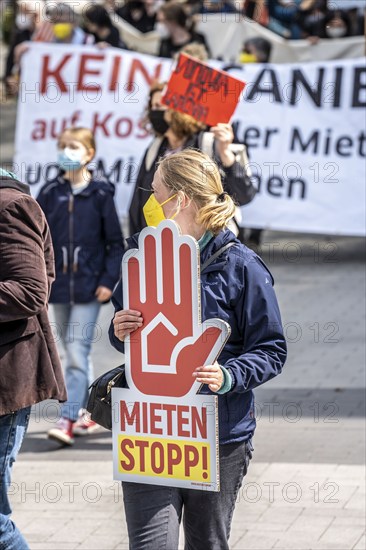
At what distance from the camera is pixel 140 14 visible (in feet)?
57.8

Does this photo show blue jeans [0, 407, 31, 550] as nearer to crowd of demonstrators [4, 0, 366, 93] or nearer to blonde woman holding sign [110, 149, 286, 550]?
blonde woman holding sign [110, 149, 286, 550]

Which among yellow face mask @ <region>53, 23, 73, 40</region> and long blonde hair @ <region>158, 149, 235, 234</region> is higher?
long blonde hair @ <region>158, 149, 235, 234</region>

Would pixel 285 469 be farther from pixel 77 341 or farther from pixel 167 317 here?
pixel 167 317

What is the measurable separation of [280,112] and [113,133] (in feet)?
5.34

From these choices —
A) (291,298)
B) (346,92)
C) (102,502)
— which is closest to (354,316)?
(291,298)

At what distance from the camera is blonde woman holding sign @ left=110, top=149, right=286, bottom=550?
362 centimetres

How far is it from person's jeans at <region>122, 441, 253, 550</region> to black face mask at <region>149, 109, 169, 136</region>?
331cm

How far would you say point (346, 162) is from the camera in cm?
1038

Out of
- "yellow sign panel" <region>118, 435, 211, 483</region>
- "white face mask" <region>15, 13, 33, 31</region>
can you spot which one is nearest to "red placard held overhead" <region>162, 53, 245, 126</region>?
"yellow sign panel" <region>118, 435, 211, 483</region>

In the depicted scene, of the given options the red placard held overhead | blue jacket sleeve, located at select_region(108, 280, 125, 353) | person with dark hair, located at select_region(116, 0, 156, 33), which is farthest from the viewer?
person with dark hair, located at select_region(116, 0, 156, 33)

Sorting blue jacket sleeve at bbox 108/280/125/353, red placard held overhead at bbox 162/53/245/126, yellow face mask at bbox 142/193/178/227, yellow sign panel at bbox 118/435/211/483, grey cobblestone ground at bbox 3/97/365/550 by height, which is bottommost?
grey cobblestone ground at bbox 3/97/365/550

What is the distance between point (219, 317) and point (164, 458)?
18.4 inches

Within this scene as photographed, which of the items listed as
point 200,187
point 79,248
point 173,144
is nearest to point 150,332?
point 200,187

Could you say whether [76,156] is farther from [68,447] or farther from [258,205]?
[258,205]
